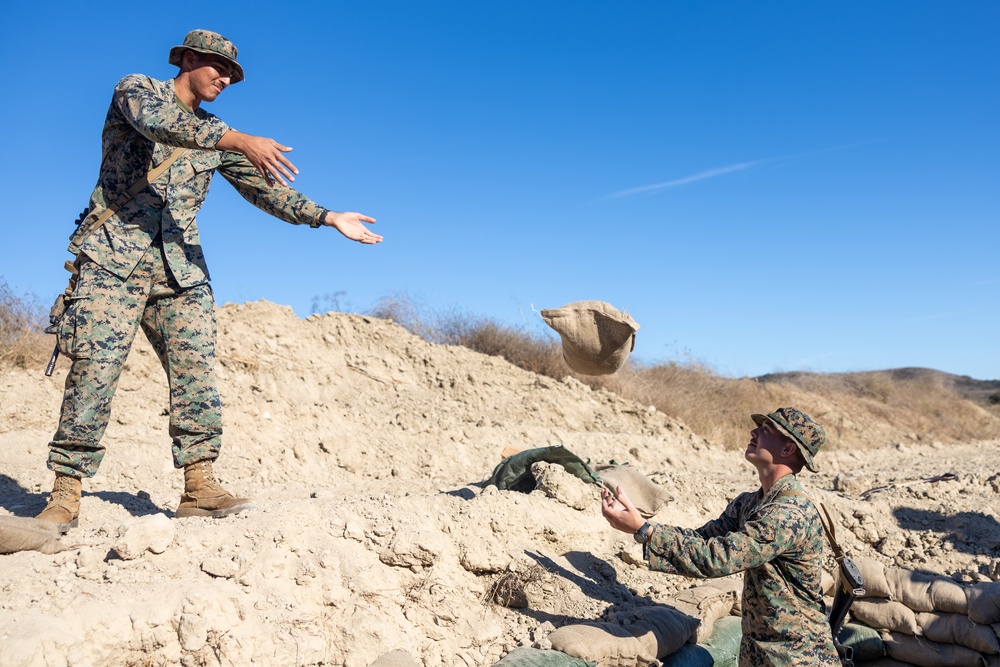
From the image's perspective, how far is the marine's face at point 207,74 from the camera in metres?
3.75

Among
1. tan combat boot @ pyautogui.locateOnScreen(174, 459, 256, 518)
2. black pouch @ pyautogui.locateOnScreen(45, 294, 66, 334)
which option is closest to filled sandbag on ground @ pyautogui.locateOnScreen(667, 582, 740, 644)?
tan combat boot @ pyautogui.locateOnScreen(174, 459, 256, 518)

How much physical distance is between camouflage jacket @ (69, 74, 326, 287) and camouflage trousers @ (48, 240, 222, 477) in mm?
71

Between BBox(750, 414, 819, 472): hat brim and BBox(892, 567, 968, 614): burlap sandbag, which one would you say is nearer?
BBox(750, 414, 819, 472): hat brim

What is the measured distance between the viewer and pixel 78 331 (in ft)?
11.6

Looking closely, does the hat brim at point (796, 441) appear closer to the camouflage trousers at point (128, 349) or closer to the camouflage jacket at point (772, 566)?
the camouflage jacket at point (772, 566)

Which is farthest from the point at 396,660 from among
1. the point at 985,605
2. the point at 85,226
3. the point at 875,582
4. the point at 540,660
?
the point at 985,605

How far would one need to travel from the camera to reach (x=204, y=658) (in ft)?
8.86

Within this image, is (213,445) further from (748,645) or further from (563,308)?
(748,645)

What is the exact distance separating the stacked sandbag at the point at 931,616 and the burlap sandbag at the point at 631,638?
1442 millimetres

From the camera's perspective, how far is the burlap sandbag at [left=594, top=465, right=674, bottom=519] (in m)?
5.07

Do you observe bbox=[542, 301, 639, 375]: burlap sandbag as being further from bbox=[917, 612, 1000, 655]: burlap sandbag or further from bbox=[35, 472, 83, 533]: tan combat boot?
bbox=[35, 472, 83, 533]: tan combat boot

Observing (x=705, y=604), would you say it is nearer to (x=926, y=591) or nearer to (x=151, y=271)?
(x=926, y=591)

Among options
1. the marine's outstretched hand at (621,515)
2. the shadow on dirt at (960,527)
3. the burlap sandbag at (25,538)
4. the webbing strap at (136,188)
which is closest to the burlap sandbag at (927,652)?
the shadow on dirt at (960,527)

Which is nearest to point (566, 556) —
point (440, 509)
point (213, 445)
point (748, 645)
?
point (440, 509)
